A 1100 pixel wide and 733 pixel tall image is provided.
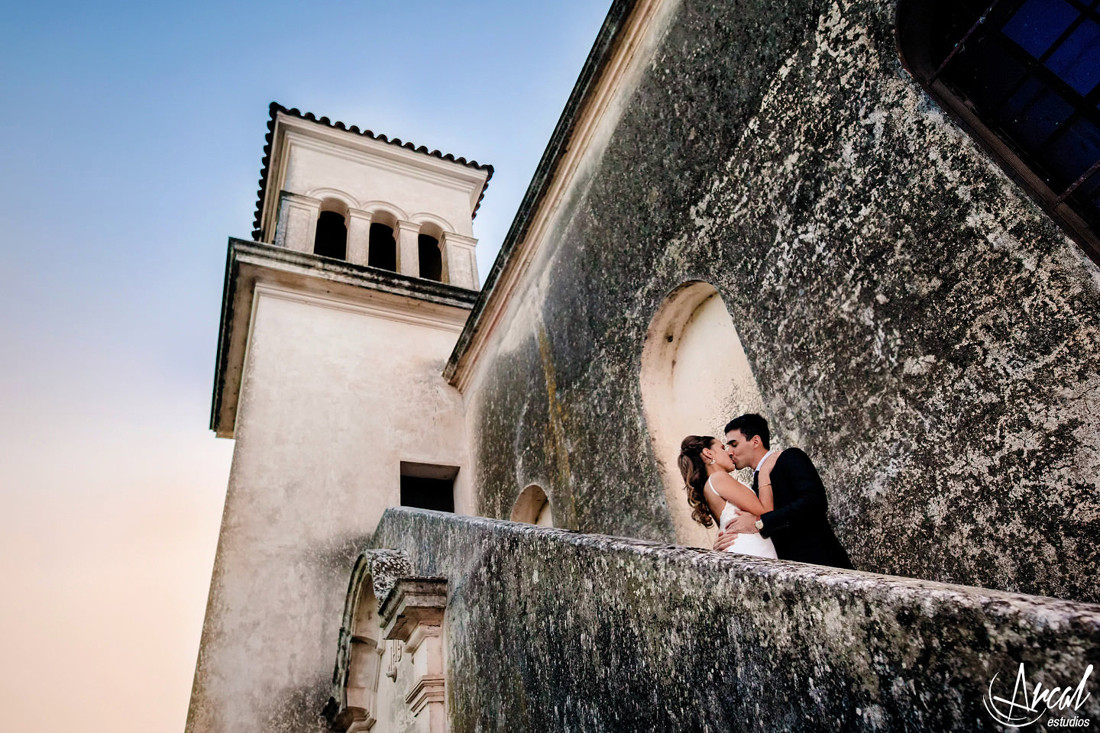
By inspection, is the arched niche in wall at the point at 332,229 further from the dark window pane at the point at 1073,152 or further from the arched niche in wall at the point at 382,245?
the dark window pane at the point at 1073,152

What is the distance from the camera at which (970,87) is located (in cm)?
319

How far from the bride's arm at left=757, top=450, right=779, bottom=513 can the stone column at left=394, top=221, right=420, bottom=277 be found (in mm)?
9406

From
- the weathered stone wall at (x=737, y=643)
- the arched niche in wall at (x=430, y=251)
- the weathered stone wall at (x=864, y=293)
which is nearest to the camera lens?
the weathered stone wall at (x=737, y=643)

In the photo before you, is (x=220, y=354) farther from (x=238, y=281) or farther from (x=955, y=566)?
(x=955, y=566)

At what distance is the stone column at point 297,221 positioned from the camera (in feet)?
35.1

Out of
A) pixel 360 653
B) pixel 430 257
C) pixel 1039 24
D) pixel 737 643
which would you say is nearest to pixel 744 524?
pixel 737 643

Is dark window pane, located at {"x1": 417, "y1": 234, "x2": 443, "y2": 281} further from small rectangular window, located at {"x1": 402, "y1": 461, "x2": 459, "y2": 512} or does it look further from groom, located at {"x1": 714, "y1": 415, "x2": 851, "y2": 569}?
groom, located at {"x1": 714, "y1": 415, "x2": 851, "y2": 569}

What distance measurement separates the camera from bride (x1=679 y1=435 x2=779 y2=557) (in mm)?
2695

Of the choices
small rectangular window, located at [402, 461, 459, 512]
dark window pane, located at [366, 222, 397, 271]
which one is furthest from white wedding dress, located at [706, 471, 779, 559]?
dark window pane, located at [366, 222, 397, 271]

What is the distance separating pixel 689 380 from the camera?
16.4 feet

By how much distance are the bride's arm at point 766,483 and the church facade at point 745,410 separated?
580 mm

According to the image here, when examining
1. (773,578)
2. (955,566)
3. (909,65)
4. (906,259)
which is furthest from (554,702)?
(909,65)

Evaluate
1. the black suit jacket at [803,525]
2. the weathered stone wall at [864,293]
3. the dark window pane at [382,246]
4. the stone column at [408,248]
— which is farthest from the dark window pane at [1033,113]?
the dark window pane at [382,246]

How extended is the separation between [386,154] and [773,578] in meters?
13.0
